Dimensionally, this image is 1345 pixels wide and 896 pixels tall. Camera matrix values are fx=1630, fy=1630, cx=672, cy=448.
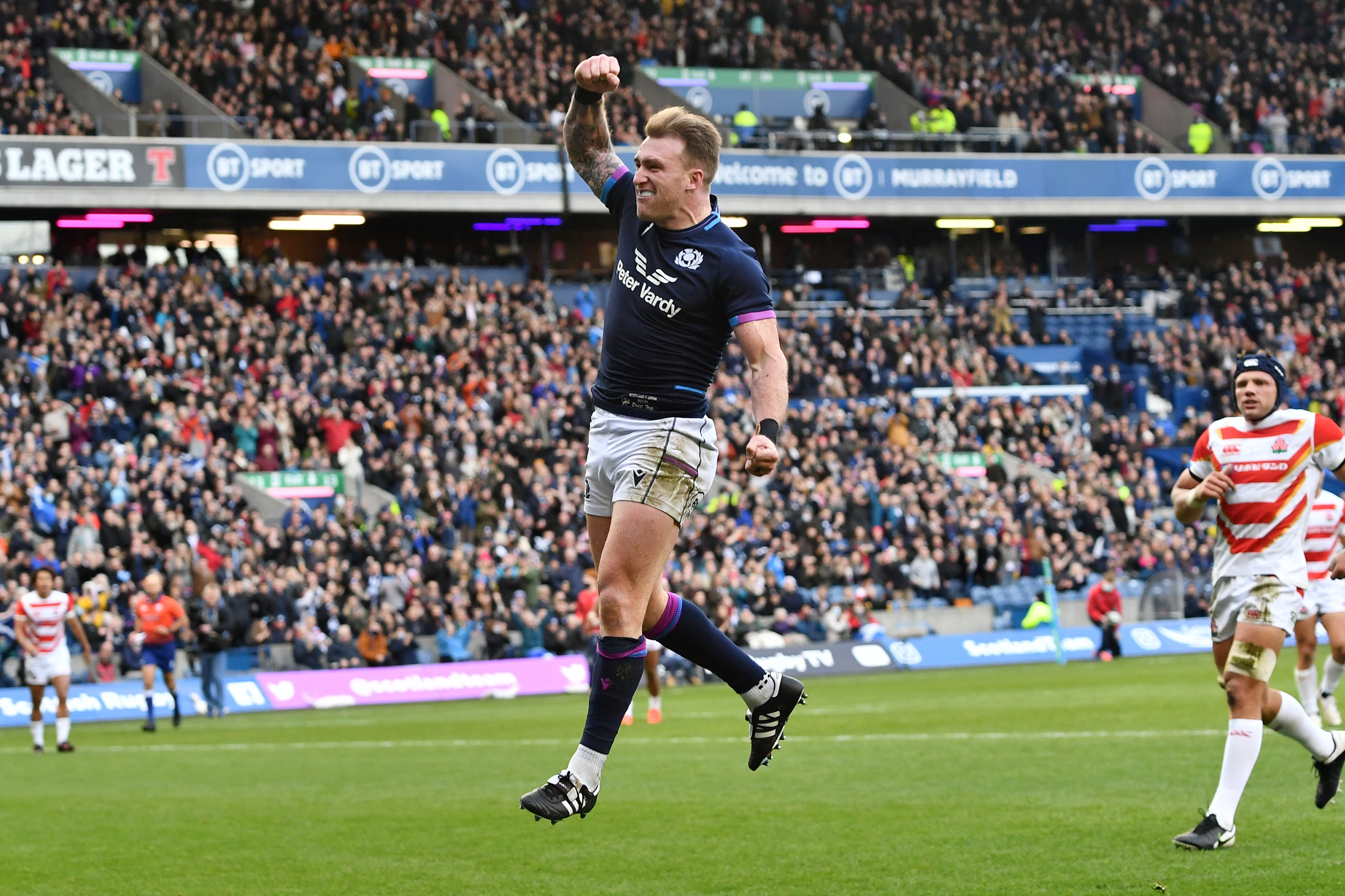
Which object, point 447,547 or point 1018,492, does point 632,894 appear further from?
point 1018,492

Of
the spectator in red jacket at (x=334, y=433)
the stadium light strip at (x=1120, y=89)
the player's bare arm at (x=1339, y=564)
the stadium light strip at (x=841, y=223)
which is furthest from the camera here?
the stadium light strip at (x=1120, y=89)

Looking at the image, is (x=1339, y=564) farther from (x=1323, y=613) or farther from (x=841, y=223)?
(x=841, y=223)

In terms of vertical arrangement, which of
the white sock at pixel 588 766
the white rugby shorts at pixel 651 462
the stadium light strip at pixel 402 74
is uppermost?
the white rugby shorts at pixel 651 462

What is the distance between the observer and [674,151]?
23.1 ft

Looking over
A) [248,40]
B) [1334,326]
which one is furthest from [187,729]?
[1334,326]

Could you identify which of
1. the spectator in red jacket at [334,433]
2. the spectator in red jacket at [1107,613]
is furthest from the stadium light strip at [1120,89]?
the spectator in red jacket at [334,433]

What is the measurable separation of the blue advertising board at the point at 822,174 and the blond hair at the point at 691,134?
31291mm

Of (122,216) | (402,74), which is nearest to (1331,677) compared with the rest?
(122,216)

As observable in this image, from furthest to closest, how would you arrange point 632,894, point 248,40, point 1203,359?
point 1203,359 < point 248,40 < point 632,894

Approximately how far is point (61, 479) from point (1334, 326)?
32144 millimetres

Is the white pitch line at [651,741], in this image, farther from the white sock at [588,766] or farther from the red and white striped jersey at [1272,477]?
the white sock at [588,766]

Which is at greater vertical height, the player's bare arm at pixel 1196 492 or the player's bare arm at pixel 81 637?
the player's bare arm at pixel 1196 492

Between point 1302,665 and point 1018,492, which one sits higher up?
point 1302,665

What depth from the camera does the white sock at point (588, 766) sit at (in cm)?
664
